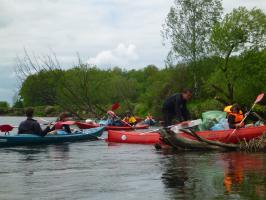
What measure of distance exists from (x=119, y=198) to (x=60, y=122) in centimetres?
1458

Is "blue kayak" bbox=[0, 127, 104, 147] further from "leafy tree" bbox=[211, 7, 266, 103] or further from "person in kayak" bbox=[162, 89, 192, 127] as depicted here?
"leafy tree" bbox=[211, 7, 266, 103]

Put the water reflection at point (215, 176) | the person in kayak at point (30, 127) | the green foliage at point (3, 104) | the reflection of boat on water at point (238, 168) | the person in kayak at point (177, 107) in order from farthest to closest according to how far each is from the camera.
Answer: the green foliage at point (3, 104) < the person in kayak at point (30, 127) < the person in kayak at point (177, 107) < the reflection of boat on water at point (238, 168) < the water reflection at point (215, 176)

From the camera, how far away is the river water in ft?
28.9

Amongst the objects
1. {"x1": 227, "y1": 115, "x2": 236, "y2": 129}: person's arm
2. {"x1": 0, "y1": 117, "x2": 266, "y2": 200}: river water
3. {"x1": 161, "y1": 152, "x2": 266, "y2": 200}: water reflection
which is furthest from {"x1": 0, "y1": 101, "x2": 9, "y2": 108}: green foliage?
{"x1": 161, "y1": 152, "x2": 266, "y2": 200}: water reflection

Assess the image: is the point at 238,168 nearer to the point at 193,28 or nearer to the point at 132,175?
the point at 132,175

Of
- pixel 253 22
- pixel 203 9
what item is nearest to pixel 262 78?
pixel 253 22

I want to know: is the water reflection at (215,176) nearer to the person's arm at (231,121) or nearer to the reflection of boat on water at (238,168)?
the reflection of boat on water at (238,168)

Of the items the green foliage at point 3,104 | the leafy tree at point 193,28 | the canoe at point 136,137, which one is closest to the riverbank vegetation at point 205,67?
the leafy tree at point 193,28

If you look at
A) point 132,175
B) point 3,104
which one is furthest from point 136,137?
point 3,104

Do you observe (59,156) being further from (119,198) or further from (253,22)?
(253,22)

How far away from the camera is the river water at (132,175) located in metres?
8.81

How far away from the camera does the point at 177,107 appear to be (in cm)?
1692

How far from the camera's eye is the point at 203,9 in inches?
1877

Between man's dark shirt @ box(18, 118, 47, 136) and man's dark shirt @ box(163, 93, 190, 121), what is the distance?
17.0 feet
